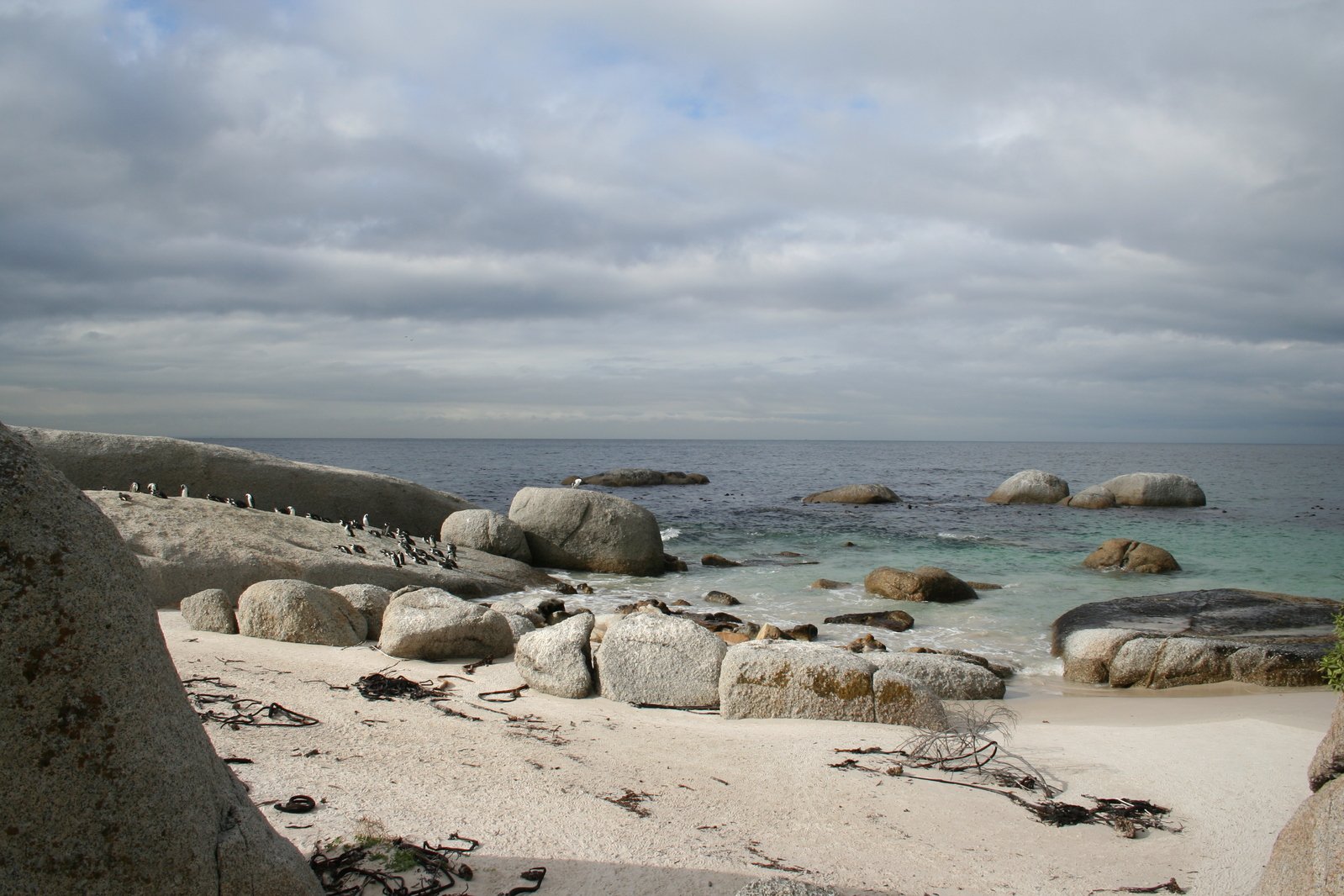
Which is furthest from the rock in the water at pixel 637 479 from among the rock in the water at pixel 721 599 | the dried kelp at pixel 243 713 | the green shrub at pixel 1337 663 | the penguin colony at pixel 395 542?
the green shrub at pixel 1337 663

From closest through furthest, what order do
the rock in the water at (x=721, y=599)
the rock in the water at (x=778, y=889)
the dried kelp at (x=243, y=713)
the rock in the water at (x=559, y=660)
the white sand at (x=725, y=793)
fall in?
the rock in the water at (x=778, y=889), the white sand at (x=725, y=793), the dried kelp at (x=243, y=713), the rock in the water at (x=559, y=660), the rock in the water at (x=721, y=599)

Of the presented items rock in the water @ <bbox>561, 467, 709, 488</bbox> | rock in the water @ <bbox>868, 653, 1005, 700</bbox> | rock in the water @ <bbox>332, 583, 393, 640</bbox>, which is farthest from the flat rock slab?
rock in the water @ <bbox>561, 467, 709, 488</bbox>

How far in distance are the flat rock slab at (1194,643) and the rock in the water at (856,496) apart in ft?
82.0

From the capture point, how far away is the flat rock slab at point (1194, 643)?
10.1 meters

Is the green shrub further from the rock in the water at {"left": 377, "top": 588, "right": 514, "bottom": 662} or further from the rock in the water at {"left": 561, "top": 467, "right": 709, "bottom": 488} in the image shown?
the rock in the water at {"left": 561, "top": 467, "right": 709, "bottom": 488}

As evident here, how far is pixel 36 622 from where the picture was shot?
2.44 metres

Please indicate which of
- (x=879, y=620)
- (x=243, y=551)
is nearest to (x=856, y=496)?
(x=879, y=620)

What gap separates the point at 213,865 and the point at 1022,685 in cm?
960

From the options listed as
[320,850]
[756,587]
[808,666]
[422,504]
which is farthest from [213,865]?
[422,504]

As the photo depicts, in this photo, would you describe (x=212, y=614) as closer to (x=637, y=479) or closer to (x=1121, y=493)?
(x=1121, y=493)

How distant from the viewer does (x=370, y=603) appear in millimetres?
10023

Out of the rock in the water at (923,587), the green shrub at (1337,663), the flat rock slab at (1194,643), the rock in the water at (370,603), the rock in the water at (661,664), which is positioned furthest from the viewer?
the rock in the water at (923,587)

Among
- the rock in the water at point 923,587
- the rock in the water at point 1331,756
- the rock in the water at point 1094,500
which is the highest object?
the rock in the water at point 1331,756

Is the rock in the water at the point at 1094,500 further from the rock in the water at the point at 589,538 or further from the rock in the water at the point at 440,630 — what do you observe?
the rock in the water at the point at 440,630
